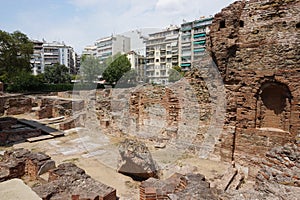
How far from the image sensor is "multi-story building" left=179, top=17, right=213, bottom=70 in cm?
5642

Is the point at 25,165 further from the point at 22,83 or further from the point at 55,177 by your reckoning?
the point at 22,83

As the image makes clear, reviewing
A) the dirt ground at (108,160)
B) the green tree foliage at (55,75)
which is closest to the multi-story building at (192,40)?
the green tree foliage at (55,75)

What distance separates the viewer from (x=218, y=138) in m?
8.59

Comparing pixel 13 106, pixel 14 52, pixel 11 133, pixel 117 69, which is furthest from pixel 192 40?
pixel 11 133

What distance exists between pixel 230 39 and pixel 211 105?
8.57 feet

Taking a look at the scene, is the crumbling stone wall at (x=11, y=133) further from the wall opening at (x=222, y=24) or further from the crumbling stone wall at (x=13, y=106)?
the wall opening at (x=222, y=24)

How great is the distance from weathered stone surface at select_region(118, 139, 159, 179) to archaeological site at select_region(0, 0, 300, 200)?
0.10 feet

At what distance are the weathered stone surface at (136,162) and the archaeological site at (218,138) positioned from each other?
0.03m

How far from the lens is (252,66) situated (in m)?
7.63

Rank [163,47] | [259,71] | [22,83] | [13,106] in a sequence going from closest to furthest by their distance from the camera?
[259,71] → [13,106] → [22,83] → [163,47]

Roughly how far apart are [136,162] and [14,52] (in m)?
29.5

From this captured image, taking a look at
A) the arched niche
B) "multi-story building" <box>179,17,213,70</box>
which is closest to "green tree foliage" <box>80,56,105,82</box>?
"multi-story building" <box>179,17,213,70</box>

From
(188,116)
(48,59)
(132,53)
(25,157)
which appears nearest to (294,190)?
(188,116)

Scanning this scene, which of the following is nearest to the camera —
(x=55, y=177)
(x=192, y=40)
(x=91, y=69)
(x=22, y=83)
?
(x=55, y=177)
